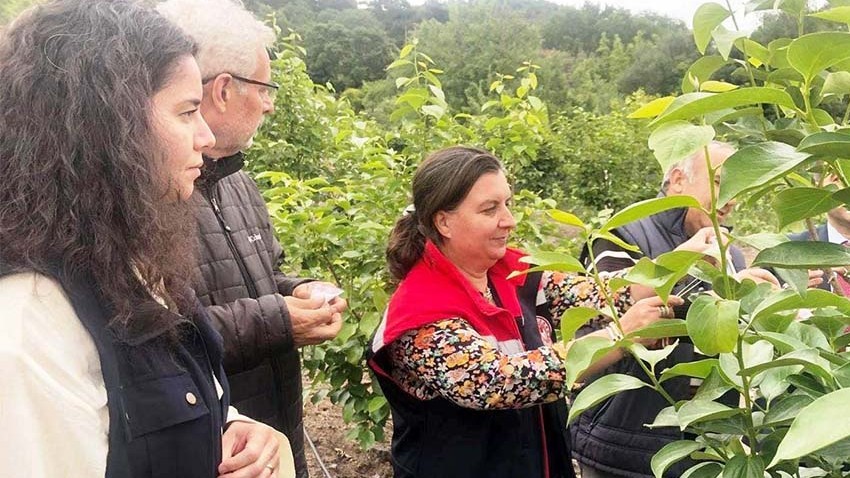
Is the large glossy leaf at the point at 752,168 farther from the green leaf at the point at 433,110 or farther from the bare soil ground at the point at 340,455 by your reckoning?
the bare soil ground at the point at 340,455

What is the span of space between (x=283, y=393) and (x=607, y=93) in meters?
29.6

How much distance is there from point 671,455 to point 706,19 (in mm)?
560

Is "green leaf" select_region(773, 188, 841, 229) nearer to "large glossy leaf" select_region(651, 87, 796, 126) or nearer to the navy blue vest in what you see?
"large glossy leaf" select_region(651, 87, 796, 126)

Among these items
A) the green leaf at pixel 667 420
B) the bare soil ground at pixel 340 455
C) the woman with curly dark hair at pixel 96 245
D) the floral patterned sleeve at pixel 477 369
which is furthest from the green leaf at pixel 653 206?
the bare soil ground at pixel 340 455

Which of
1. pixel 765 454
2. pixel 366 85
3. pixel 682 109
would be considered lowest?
pixel 366 85

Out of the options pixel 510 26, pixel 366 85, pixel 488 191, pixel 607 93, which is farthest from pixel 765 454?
pixel 510 26

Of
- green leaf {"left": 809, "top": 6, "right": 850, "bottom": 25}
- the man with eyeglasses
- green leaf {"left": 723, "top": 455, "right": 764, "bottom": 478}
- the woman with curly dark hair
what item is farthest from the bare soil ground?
green leaf {"left": 809, "top": 6, "right": 850, "bottom": 25}

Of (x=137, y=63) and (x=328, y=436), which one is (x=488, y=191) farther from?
(x=328, y=436)

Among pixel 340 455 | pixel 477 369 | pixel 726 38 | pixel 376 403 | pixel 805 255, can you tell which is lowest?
pixel 340 455

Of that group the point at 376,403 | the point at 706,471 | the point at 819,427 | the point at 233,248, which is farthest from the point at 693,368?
the point at 376,403

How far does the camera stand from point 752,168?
27.4 inches

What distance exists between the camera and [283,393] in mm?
2182

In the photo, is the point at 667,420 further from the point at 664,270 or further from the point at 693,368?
the point at 664,270

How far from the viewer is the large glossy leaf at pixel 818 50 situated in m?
0.76
